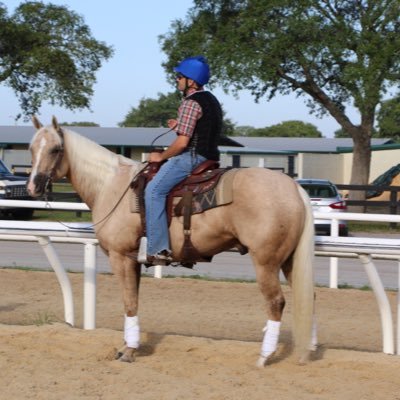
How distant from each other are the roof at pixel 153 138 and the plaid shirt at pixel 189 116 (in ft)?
139

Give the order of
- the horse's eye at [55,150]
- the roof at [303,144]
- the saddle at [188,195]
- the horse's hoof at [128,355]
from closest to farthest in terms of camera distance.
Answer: the saddle at [188,195] < the horse's hoof at [128,355] < the horse's eye at [55,150] < the roof at [303,144]

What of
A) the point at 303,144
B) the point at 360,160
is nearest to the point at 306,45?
the point at 360,160

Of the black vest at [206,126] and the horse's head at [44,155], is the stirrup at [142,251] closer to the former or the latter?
the black vest at [206,126]

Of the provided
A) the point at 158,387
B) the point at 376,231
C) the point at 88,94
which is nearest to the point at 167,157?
the point at 158,387

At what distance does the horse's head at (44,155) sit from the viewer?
7.82 m

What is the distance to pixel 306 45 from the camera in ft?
96.5

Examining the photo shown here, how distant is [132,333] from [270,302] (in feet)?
4.10

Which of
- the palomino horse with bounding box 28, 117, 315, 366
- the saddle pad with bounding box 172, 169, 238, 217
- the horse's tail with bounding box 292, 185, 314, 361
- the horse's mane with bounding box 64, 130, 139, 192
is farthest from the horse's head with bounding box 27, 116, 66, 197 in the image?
the horse's tail with bounding box 292, 185, 314, 361

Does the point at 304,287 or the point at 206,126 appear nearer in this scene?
the point at 304,287

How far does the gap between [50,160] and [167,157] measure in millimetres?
1079

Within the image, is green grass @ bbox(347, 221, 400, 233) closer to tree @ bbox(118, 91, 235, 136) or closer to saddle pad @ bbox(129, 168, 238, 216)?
saddle pad @ bbox(129, 168, 238, 216)

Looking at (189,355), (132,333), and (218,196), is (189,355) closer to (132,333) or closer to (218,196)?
(132,333)

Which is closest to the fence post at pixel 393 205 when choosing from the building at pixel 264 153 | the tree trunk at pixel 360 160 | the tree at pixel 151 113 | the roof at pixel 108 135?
the tree trunk at pixel 360 160

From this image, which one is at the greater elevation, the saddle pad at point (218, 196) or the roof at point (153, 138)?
the saddle pad at point (218, 196)
